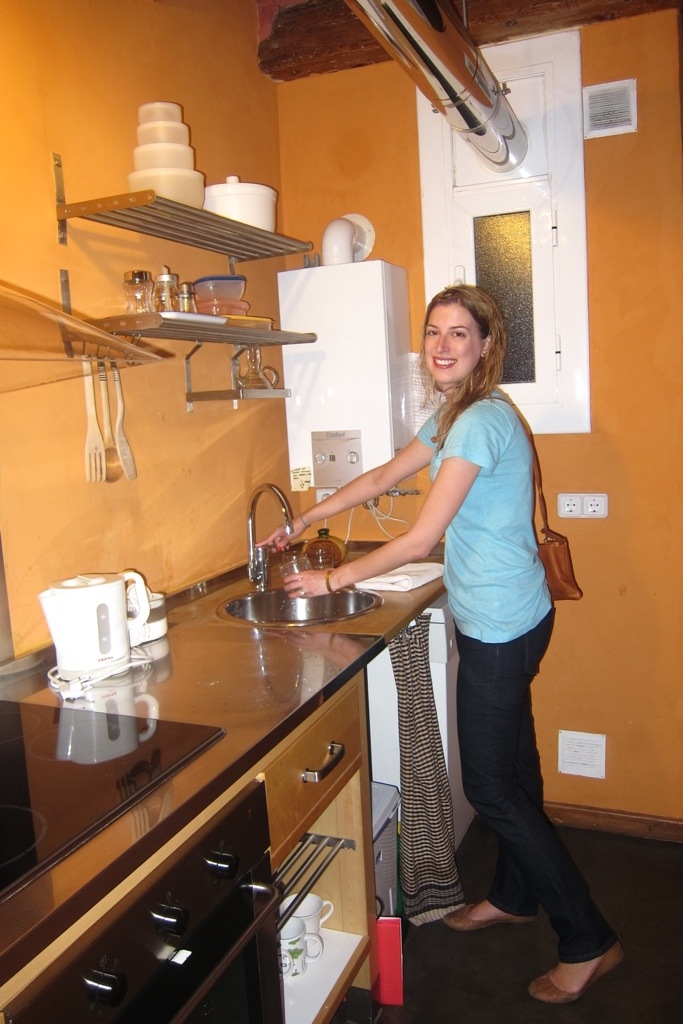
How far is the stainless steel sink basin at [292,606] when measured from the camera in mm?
2111

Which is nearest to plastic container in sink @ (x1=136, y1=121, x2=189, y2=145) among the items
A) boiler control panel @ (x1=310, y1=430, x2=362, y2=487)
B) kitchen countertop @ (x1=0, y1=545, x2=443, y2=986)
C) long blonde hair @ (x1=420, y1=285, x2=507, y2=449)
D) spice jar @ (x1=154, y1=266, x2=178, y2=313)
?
spice jar @ (x1=154, y1=266, x2=178, y2=313)

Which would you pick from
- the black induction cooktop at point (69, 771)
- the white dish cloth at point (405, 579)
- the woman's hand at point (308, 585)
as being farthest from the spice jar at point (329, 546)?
the black induction cooktop at point (69, 771)

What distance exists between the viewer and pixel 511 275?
8.19 ft

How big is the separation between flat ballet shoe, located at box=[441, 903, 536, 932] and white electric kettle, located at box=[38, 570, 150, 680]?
4.06ft

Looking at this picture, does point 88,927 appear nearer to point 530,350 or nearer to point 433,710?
point 433,710

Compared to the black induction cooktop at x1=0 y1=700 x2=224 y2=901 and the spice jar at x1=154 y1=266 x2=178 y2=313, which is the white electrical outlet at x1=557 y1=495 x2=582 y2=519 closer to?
the spice jar at x1=154 y1=266 x2=178 y2=313

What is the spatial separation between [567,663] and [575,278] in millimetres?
1240

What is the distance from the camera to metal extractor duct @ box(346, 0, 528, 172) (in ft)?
4.83

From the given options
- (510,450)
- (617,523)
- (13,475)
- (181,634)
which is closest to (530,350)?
(617,523)

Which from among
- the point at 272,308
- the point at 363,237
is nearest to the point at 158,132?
the point at 272,308

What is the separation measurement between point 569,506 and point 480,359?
0.80 metres

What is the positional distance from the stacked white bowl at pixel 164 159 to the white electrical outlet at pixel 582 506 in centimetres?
144

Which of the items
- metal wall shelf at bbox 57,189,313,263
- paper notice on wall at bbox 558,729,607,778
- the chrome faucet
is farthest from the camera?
paper notice on wall at bbox 558,729,607,778

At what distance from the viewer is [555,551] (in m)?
2.16
